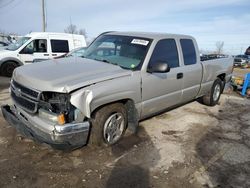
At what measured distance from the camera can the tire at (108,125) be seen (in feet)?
12.0

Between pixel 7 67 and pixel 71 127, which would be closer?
pixel 71 127

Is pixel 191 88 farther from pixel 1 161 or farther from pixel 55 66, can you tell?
pixel 1 161

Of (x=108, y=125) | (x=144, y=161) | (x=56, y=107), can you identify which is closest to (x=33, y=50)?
(x=108, y=125)

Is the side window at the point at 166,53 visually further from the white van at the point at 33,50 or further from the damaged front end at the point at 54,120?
the white van at the point at 33,50

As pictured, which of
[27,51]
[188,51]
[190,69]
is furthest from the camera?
[27,51]

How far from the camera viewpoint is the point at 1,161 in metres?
3.53

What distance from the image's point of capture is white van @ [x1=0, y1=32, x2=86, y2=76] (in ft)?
33.4

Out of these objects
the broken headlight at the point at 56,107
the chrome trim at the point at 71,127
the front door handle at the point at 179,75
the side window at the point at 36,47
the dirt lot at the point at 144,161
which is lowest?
the dirt lot at the point at 144,161

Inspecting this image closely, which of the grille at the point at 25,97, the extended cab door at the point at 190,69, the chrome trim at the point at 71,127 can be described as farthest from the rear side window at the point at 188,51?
the grille at the point at 25,97

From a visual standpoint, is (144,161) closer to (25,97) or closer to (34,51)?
(25,97)

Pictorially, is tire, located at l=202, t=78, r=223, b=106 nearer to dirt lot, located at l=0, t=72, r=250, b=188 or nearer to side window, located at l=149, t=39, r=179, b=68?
dirt lot, located at l=0, t=72, r=250, b=188

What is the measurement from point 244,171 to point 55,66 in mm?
3385

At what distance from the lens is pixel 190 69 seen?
5.29 metres

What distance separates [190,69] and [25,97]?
3451mm
